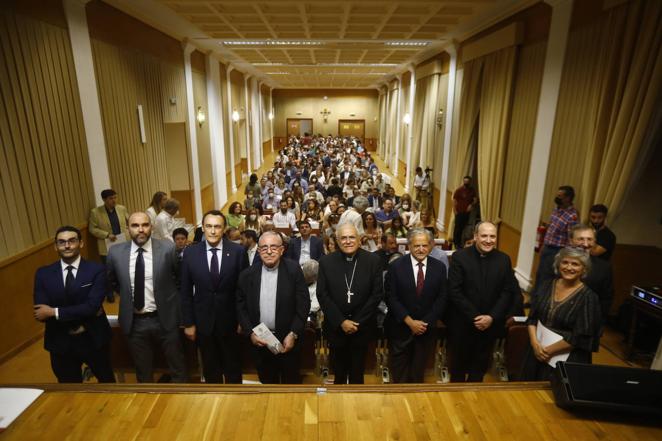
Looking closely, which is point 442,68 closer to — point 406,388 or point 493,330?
point 493,330

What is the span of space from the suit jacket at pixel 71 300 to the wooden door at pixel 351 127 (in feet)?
92.0

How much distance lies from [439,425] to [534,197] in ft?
15.5

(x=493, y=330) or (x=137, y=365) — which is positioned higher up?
(x=493, y=330)

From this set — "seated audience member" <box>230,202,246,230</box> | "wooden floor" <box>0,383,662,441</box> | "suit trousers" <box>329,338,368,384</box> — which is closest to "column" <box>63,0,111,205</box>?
"seated audience member" <box>230,202,246,230</box>

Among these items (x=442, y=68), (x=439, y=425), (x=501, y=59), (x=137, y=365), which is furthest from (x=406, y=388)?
(x=442, y=68)

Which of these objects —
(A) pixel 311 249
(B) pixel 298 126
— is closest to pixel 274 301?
(A) pixel 311 249

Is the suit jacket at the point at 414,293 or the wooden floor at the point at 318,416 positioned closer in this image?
the wooden floor at the point at 318,416

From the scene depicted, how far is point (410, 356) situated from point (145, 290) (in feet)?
7.43

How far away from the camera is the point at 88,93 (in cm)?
560

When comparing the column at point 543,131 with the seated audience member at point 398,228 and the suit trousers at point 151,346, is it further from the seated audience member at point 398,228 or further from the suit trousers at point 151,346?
the suit trousers at point 151,346

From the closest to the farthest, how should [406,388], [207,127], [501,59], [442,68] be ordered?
[406,388]
[501,59]
[442,68]
[207,127]

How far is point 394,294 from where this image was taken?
3232 mm

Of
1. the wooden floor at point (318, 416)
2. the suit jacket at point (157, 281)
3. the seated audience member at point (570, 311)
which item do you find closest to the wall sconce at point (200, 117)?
the suit jacket at point (157, 281)

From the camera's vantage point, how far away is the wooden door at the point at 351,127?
3000cm
